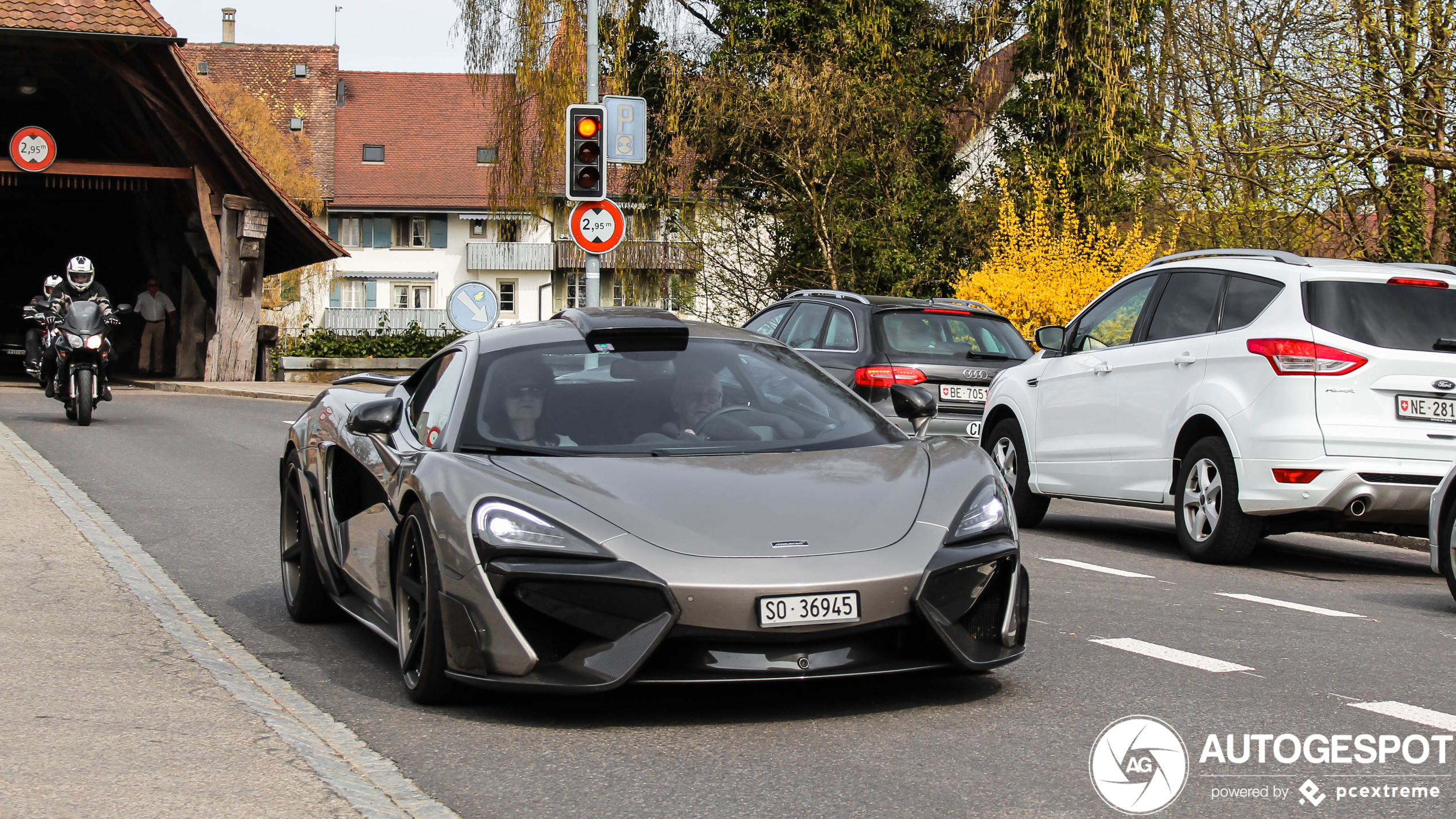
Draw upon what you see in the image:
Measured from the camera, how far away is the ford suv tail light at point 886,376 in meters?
12.7

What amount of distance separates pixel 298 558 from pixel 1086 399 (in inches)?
221

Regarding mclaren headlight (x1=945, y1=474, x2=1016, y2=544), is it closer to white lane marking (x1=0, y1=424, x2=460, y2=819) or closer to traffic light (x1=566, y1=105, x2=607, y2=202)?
white lane marking (x1=0, y1=424, x2=460, y2=819)

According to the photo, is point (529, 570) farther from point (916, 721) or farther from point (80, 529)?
point (80, 529)

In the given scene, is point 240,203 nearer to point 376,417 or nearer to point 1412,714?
point 376,417

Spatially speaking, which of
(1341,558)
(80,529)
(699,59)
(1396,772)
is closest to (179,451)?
(80,529)

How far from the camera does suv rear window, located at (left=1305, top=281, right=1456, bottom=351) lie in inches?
348

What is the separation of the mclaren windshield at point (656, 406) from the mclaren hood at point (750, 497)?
0.22 meters

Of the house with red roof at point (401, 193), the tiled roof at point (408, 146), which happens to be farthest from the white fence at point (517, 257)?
the tiled roof at point (408, 146)

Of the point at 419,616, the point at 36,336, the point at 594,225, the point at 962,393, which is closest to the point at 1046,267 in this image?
the point at 594,225

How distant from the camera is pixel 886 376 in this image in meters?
12.7

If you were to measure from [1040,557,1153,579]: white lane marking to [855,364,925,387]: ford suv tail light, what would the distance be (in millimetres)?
3234

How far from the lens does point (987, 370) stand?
13.0 metres

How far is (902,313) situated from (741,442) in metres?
7.63

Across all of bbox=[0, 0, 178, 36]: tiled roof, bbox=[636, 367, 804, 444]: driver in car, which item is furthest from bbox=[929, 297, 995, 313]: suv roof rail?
bbox=[0, 0, 178, 36]: tiled roof
